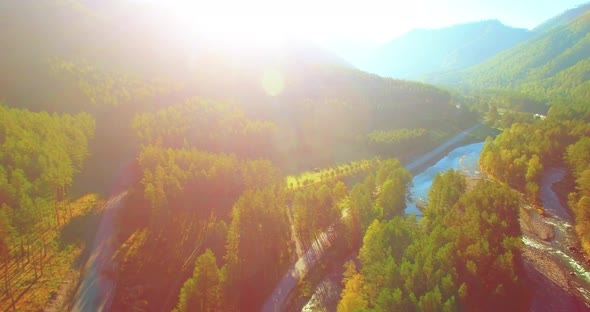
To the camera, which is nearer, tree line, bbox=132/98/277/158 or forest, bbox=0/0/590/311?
forest, bbox=0/0/590/311

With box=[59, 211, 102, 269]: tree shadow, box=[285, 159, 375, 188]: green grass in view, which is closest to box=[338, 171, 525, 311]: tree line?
box=[285, 159, 375, 188]: green grass

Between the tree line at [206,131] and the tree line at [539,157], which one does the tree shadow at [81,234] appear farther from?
the tree line at [539,157]

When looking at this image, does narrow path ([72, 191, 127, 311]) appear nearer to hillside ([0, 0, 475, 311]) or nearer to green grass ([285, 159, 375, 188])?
hillside ([0, 0, 475, 311])

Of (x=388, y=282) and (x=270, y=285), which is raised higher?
(x=388, y=282)

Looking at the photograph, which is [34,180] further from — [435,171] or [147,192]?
Answer: [435,171]

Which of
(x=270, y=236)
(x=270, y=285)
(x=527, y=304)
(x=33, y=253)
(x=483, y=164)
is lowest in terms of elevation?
(x=483, y=164)

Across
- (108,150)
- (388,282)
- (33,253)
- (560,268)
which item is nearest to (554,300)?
(560,268)

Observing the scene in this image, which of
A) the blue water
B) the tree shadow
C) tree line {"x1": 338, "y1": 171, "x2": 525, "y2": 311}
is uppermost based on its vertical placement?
Result: the tree shadow

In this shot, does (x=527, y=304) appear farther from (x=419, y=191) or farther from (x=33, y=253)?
(x=33, y=253)

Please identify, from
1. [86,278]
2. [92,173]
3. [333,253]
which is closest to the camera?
[86,278]
